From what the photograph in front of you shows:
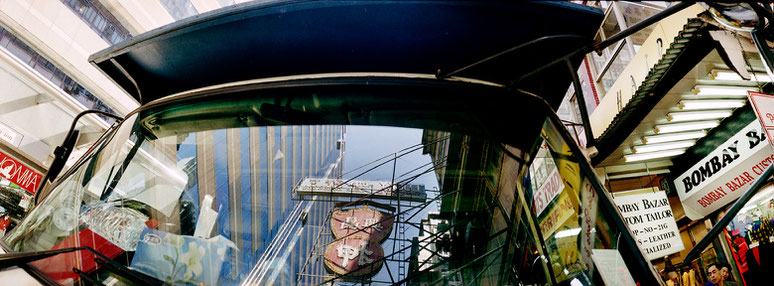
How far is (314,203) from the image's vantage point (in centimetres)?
212

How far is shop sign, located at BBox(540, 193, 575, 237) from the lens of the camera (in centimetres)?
187

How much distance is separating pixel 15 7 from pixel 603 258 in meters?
17.8

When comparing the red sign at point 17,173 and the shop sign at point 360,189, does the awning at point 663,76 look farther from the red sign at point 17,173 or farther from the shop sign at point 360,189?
the red sign at point 17,173

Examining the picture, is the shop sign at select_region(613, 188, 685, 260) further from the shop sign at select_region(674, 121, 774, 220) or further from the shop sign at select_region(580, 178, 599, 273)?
the shop sign at select_region(580, 178, 599, 273)

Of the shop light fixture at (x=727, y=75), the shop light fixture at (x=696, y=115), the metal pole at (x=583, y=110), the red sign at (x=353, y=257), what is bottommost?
the red sign at (x=353, y=257)

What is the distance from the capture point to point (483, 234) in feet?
6.93

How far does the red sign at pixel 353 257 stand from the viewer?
187 cm

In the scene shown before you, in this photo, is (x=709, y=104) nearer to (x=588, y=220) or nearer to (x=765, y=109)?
(x=765, y=109)

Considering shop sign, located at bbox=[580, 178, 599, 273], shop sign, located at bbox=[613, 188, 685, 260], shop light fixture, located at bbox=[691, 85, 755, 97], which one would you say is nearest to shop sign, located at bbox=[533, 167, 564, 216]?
shop sign, located at bbox=[580, 178, 599, 273]

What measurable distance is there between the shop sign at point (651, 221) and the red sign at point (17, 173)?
15.8m

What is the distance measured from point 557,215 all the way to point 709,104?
6.30 metres

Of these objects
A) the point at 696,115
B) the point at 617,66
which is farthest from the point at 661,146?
the point at 617,66

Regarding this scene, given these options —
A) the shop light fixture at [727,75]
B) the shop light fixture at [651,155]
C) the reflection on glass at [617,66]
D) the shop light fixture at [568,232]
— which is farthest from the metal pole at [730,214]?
the reflection on glass at [617,66]

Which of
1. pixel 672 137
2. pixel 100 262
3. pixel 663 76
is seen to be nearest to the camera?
pixel 100 262
